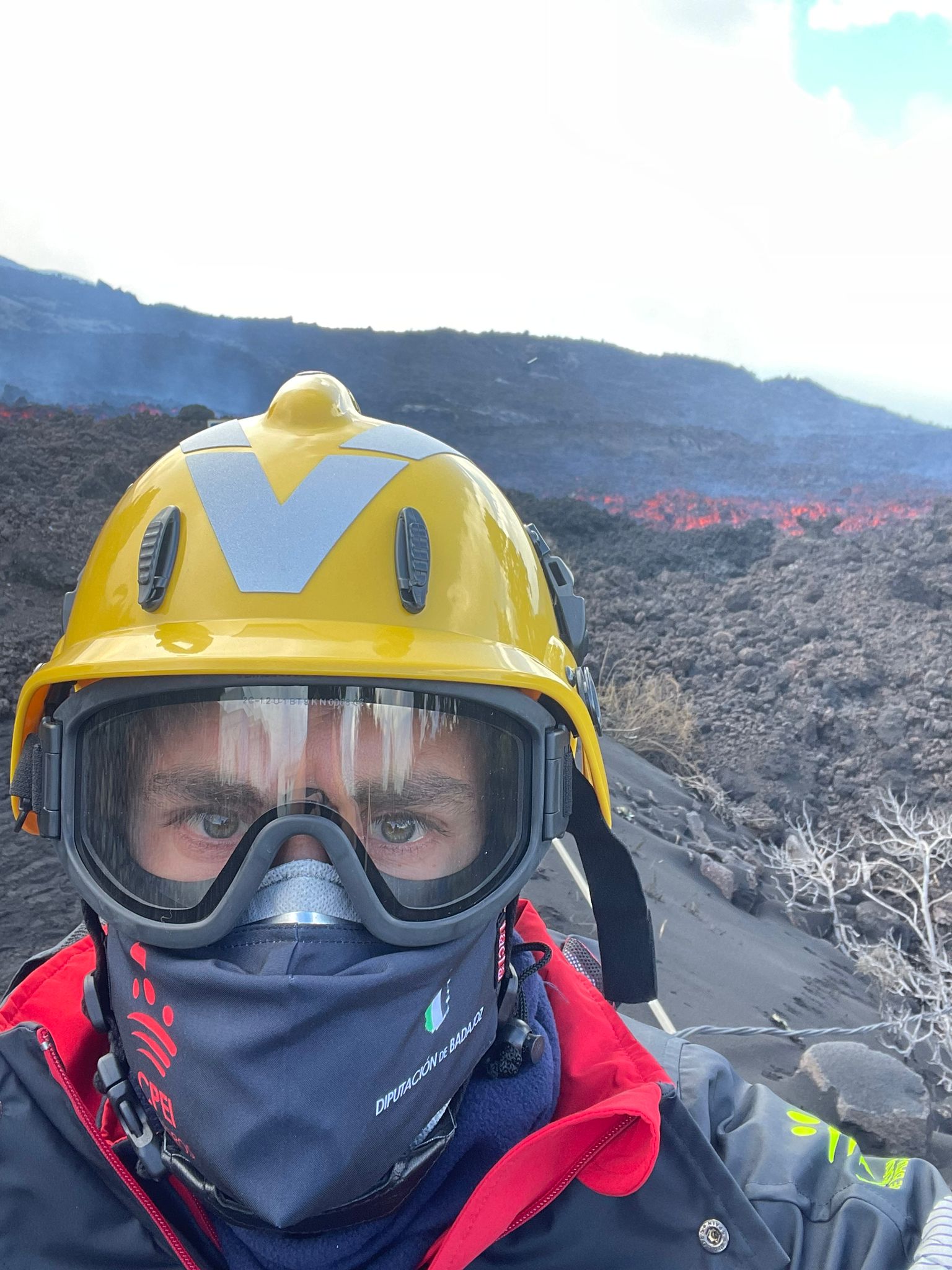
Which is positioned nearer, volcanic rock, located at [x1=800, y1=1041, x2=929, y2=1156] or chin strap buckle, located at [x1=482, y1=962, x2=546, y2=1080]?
chin strap buckle, located at [x1=482, y1=962, x2=546, y2=1080]

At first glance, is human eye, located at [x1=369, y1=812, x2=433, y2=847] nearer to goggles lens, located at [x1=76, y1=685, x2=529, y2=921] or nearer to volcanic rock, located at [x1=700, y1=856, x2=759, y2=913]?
goggles lens, located at [x1=76, y1=685, x2=529, y2=921]

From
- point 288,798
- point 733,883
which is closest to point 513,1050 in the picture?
point 288,798

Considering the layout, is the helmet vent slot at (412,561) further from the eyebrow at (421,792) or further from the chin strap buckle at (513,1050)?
the chin strap buckle at (513,1050)

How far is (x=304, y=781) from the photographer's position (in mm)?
1491

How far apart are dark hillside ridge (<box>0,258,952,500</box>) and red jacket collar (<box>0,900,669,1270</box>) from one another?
11697 mm

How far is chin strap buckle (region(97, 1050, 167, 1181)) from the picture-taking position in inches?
55.9

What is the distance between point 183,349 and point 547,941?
1395cm

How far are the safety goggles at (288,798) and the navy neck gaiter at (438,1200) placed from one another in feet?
1.12

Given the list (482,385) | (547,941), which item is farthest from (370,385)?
(547,941)

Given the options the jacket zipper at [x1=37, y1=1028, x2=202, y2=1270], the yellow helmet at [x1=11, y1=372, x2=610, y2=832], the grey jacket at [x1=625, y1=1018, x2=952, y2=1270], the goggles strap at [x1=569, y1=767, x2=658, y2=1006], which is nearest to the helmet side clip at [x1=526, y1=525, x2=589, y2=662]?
the yellow helmet at [x1=11, y1=372, x2=610, y2=832]

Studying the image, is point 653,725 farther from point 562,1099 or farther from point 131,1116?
point 131,1116

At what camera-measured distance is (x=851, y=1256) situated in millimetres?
1442

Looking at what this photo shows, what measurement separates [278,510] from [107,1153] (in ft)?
3.76

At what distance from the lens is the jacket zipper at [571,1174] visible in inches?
56.2
